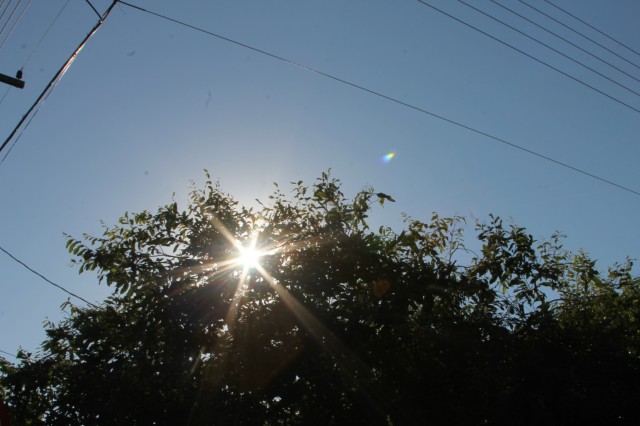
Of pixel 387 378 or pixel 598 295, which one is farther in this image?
pixel 598 295

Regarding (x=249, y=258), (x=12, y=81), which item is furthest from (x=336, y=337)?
(x=12, y=81)

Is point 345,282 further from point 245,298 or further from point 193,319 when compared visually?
point 193,319

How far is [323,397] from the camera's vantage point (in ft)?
23.5

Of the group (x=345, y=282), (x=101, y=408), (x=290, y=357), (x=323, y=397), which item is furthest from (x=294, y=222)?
(x=101, y=408)

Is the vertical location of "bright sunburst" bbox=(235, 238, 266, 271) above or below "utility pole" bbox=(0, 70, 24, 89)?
below

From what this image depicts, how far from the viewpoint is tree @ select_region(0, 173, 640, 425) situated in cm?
673

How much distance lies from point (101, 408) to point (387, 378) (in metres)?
4.08

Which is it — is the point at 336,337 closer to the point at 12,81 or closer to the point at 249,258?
the point at 249,258

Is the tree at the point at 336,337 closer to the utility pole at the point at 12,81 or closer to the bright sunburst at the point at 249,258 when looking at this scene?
the bright sunburst at the point at 249,258

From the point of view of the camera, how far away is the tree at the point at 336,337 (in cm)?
673

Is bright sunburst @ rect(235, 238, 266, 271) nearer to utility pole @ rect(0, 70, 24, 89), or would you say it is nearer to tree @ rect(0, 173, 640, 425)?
tree @ rect(0, 173, 640, 425)

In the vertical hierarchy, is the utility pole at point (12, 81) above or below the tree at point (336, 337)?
above

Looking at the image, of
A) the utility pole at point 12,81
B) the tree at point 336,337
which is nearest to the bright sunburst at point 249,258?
the tree at point 336,337

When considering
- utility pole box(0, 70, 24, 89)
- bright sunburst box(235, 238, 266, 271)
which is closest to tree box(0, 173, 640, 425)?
bright sunburst box(235, 238, 266, 271)
